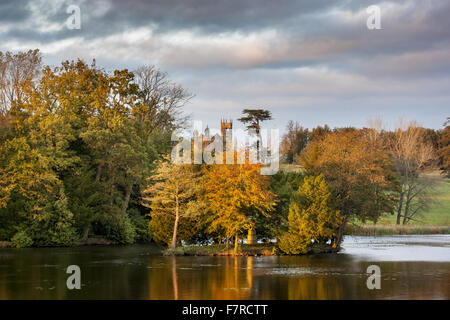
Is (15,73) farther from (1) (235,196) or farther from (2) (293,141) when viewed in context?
(2) (293,141)

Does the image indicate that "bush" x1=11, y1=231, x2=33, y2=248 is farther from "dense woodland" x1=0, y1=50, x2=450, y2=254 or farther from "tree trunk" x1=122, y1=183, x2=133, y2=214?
"tree trunk" x1=122, y1=183, x2=133, y2=214

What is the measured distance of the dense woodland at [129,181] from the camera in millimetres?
39656

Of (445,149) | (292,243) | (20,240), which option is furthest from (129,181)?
(445,149)

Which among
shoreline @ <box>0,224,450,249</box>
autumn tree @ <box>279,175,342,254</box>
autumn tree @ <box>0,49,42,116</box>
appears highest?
autumn tree @ <box>0,49,42,116</box>

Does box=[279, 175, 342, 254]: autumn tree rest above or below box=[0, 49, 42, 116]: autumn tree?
below

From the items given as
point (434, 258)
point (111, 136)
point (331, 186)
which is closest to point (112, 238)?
point (111, 136)

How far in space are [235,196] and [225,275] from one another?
1007 cm

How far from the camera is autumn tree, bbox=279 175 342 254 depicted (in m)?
39.0

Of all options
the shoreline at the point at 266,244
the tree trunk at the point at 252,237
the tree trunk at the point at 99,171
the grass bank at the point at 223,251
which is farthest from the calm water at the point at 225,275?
the tree trunk at the point at 99,171

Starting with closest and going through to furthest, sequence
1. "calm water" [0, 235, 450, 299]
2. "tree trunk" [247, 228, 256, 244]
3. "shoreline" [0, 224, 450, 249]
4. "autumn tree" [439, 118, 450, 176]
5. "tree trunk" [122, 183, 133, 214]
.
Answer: "calm water" [0, 235, 450, 299] < "shoreline" [0, 224, 450, 249] < "tree trunk" [247, 228, 256, 244] < "tree trunk" [122, 183, 133, 214] < "autumn tree" [439, 118, 450, 176]

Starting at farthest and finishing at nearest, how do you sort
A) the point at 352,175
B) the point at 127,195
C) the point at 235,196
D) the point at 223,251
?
1. the point at 127,195
2. the point at 352,175
3. the point at 223,251
4. the point at 235,196

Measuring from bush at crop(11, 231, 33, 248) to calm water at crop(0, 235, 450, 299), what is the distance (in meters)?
3.80

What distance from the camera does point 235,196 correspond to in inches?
1481

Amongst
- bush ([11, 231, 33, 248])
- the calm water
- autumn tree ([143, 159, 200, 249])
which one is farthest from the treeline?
autumn tree ([143, 159, 200, 249])
